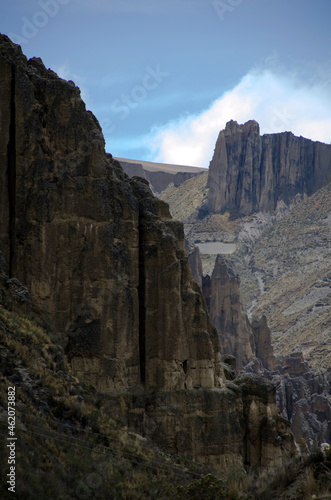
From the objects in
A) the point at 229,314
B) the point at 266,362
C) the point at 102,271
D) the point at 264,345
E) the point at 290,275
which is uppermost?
the point at 290,275

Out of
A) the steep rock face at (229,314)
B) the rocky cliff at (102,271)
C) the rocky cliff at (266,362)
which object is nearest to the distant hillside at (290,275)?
the rocky cliff at (266,362)

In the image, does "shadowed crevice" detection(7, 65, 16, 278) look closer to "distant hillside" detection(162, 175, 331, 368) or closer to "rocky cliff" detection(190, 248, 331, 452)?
"rocky cliff" detection(190, 248, 331, 452)

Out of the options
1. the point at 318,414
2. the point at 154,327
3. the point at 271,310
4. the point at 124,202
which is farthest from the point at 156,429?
the point at 271,310

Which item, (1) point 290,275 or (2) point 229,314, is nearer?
(2) point 229,314

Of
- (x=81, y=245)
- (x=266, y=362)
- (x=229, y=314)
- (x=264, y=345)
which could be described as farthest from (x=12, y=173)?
(x=264, y=345)

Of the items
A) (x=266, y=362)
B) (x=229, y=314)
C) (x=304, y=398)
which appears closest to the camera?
(x=304, y=398)

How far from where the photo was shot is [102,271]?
100ft

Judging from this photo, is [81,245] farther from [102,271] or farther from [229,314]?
[229,314]

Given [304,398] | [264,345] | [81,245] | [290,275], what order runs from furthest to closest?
[290,275], [264,345], [304,398], [81,245]

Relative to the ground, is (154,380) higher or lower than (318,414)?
higher

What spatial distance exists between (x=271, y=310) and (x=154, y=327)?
122786mm

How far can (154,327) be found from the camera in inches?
1268

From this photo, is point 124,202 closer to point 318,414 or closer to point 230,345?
point 318,414

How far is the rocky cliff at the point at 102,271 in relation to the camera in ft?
98.5
